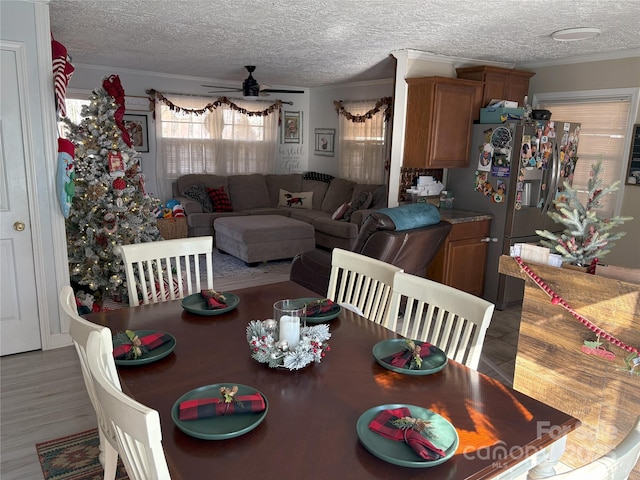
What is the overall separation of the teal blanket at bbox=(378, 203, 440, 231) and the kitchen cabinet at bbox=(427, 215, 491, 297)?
500 millimetres

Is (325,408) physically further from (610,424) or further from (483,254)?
(483,254)

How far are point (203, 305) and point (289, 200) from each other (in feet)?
18.5

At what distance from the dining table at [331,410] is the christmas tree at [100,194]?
90.5 inches

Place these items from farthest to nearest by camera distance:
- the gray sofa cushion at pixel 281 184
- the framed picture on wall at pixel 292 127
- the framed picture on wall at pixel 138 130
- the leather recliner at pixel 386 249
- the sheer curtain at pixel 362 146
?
the framed picture on wall at pixel 292 127
the gray sofa cushion at pixel 281 184
the sheer curtain at pixel 362 146
the framed picture on wall at pixel 138 130
the leather recliner at pixel 386 249

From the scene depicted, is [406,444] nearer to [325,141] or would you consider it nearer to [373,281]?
[373,281]

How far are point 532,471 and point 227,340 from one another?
1.08 metres

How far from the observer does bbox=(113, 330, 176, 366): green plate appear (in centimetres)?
157

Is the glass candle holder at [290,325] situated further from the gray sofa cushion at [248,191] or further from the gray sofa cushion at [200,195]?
the gray sofa cushion at [248,191]

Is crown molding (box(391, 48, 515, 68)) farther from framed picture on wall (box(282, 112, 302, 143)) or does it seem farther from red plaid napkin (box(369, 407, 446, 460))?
red plaid napkin (box(369, 407, 446, 460))

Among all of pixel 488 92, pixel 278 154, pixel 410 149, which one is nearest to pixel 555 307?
pixel 410 149

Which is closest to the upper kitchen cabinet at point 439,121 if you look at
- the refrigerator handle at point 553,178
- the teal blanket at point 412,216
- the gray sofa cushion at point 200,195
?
the refrigerator handle at point 553,178

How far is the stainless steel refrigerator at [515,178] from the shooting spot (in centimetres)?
431

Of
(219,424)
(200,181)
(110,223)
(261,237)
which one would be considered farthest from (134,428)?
(200,181)

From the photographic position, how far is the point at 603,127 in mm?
4664
